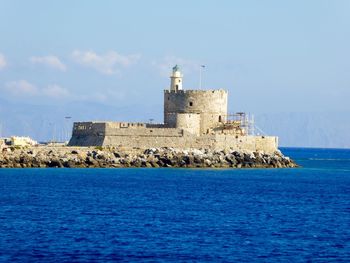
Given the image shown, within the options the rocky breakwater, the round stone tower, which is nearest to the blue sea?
the rocky breakwater

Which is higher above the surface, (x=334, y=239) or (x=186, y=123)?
(x=186, y=123)

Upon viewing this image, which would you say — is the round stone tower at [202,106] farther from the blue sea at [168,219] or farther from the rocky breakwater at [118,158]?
the blue sea at [168,219]

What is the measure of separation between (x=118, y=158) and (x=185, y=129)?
4.94m

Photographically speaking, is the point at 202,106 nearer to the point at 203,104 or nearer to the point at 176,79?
the point at 203,104

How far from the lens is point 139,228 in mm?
31250

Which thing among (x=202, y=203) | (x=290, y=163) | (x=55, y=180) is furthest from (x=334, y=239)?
(x=290, y=163)

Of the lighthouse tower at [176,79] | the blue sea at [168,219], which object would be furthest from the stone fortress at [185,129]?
the blue sea at [168,219]

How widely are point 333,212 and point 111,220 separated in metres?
9.51

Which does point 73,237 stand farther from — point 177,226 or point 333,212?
point 333,212

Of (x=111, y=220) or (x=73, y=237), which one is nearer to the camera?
(x=73, y=237)

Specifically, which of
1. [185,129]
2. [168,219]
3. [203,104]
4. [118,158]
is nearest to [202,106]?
[203,104]

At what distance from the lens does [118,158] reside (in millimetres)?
60875

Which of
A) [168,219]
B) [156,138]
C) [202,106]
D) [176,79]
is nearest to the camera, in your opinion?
[168,219]

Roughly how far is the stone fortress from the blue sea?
7.49 metres
